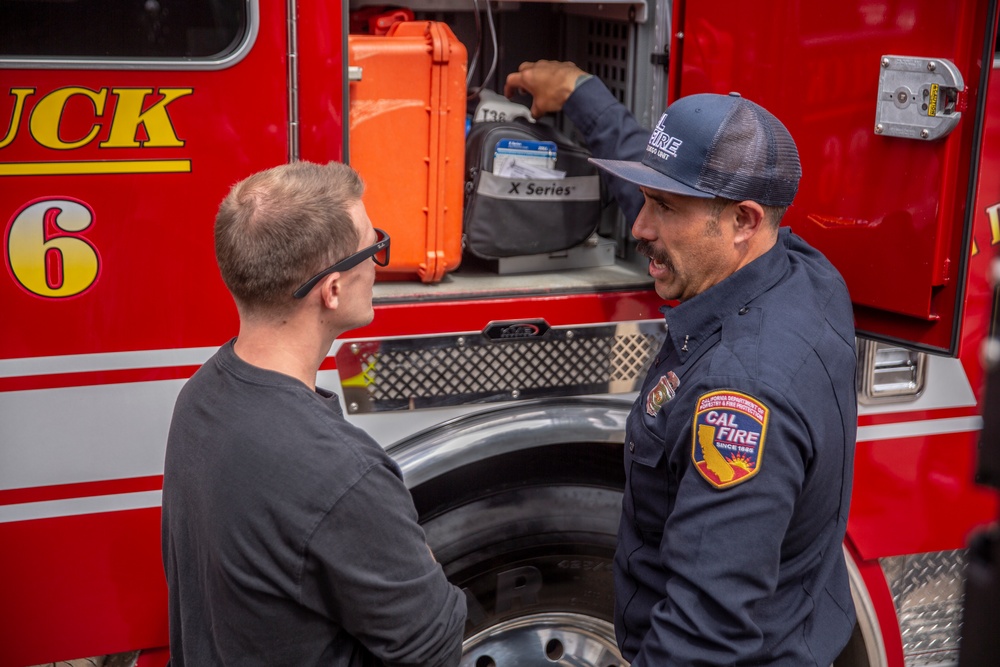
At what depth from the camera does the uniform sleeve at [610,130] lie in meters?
2.43

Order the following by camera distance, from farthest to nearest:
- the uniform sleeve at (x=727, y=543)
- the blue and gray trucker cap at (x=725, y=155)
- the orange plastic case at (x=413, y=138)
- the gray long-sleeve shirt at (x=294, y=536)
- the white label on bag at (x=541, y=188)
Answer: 1. the white label on bag at (x=541, y=188)
2. the orange plastic case at (x=413, y=138)
3. the blue and gray trucker cap at (x=725, y=155)
4. the uniform sleeve at (x=727, y=543)
5. the gray long-sleeve shirt at (x=294, y=536)

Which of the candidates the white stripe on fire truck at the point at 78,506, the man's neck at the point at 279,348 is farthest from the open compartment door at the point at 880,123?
the white stripe on fire truck at the point at 78,506

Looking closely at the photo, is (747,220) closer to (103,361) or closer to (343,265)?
(343,265)

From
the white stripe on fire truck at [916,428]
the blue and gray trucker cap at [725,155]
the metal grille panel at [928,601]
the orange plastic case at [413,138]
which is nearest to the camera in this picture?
the blue and gray trucker cap at [725,155]

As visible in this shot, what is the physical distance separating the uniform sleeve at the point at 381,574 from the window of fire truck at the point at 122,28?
1.00 meters

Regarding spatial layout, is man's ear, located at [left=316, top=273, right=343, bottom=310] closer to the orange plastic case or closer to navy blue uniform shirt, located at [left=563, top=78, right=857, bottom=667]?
navy blue uniform shirt, located at [left=563, top=78, right=857, bottom=667]

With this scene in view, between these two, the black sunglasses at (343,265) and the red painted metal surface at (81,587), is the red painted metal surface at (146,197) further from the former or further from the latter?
the black sunglasses at (343,265)

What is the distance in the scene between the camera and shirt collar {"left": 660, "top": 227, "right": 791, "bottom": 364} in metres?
1.88

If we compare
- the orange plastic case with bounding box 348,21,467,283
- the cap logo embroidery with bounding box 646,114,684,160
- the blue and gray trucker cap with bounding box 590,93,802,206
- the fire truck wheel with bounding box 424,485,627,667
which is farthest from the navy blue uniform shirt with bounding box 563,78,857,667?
the orange plastic case with bounding box 348,21,467,283

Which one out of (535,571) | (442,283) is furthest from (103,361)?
(535,571)

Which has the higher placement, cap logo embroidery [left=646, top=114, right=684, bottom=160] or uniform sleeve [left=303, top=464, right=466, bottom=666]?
cap logo embroidery [left=646, top=114, right=684, bottom=160]

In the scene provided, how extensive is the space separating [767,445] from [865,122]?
2.62 feet

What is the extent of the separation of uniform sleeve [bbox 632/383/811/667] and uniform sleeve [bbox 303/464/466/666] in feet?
1.21

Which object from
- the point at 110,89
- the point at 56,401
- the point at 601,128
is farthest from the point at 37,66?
the point at 601,128
